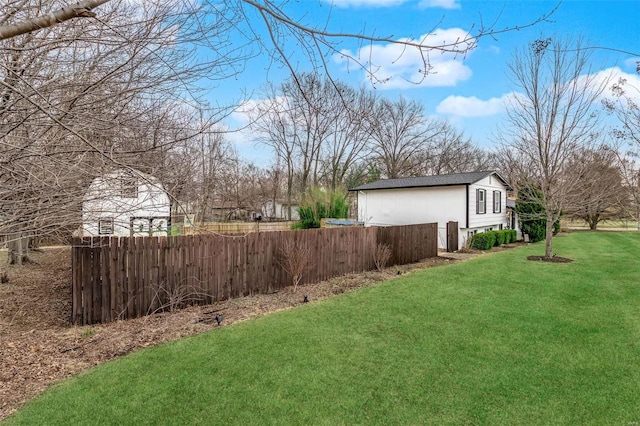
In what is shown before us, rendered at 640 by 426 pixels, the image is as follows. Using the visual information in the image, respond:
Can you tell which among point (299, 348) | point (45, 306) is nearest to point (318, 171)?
point (45, 306)

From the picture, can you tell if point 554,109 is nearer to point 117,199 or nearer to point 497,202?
point 497,202

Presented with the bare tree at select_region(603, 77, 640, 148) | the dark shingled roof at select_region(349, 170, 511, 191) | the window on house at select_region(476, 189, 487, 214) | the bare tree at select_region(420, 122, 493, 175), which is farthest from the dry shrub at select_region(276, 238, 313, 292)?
the bare tree at select_region(420, 122, 493, 175)

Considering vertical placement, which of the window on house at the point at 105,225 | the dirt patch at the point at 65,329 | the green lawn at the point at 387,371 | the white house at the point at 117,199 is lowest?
the dirt patch at the point at 65,329

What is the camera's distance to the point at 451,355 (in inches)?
162

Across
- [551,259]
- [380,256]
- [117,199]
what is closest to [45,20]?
[117,199]

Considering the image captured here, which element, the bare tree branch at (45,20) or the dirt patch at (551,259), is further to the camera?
the dirt patch at (551,259)

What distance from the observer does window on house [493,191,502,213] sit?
1861 cm

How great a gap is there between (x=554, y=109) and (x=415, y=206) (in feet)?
25.2

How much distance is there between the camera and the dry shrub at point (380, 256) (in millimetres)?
10648

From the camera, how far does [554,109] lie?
10523 millimetres

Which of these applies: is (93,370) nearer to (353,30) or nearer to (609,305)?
(353,30)

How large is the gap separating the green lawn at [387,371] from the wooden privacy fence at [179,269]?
179 cm

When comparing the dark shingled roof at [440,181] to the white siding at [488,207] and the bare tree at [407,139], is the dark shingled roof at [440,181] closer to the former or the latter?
the white siding at [488,207]

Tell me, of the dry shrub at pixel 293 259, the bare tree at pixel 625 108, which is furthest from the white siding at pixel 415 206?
the dry shrub at pixel 293 259
